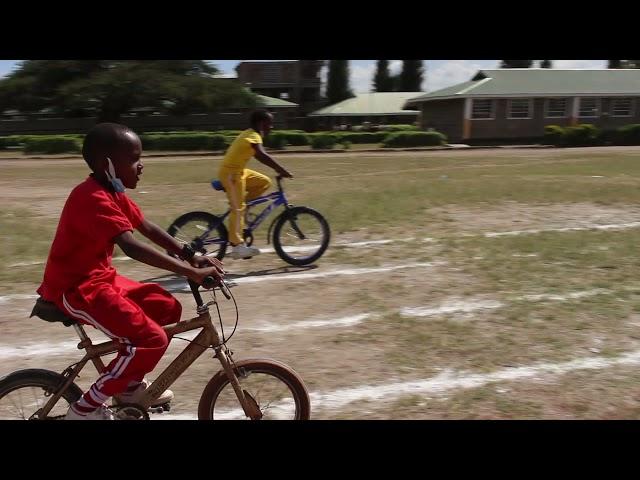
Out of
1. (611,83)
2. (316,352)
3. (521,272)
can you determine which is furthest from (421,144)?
(316,352)

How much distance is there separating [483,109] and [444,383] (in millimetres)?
38831

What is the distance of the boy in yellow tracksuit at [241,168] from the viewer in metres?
7.38

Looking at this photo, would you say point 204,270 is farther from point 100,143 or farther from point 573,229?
point 573,229

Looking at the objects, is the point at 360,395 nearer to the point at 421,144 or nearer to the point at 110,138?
the point at 110,138

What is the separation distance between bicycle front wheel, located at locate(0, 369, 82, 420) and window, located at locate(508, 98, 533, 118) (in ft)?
135

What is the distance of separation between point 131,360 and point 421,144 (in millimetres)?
33851

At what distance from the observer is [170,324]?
3.33 meters

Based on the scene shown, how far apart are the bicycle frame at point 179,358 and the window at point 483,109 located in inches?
1564

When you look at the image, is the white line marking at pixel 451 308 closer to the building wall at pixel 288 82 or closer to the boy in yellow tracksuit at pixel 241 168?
the boy in yellow tracksuit at pixel 241 168

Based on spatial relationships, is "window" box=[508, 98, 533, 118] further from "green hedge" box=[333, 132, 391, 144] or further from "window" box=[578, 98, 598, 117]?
"green hedge" box=[333, 132, 391, 144]

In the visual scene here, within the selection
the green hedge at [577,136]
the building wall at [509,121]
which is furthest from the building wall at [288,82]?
the green hedge at [577,136]

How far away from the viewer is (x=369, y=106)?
55000mm

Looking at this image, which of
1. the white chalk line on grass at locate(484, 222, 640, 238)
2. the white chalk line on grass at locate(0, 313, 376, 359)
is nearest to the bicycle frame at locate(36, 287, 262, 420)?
the white chalk line on grass at locate(0, 313, 376, 359)

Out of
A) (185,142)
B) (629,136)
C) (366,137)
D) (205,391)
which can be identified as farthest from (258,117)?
(629,136)
